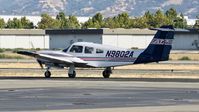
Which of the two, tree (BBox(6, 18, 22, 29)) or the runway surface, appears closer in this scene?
the runway surface

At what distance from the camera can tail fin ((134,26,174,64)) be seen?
145ft

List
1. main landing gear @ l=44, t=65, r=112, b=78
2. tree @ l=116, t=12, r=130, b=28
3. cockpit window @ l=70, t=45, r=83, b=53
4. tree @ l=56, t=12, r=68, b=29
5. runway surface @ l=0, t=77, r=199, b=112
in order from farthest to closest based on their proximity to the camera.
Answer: tree @ l=56, t=12, r=68, b=29, tree @ l=116, t=12, r=130, b=28, cockpit window @ l=70, t=45, r=83, b=53, main landing gear @ l=44, t=65, r=112, b=78, runway surface @ l=0, t=77, r=199, b=112

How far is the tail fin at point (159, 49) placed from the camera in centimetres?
4412

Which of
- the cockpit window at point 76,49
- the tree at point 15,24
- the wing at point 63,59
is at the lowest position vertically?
the wing at point 63,59

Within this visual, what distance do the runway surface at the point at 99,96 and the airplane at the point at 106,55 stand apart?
498 cm

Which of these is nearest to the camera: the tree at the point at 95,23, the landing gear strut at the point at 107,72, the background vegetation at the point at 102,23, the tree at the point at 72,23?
the landing gear strut at the point at 107,72

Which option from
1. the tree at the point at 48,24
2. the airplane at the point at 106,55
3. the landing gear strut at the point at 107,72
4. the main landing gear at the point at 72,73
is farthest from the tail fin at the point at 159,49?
the tree at the point at 48,24

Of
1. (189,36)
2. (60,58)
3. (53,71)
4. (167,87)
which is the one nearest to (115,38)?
(189,36)

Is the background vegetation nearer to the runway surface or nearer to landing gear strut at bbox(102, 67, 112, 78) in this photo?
landing gear strut at bbox(102, 67, 112, 78)

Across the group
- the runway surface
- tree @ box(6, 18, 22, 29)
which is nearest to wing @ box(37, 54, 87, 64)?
the runway surface

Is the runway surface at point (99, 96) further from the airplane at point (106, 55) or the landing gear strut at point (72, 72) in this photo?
the landing gear strut at point (72, 72)

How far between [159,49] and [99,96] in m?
15.6

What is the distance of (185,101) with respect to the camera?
27.2 m

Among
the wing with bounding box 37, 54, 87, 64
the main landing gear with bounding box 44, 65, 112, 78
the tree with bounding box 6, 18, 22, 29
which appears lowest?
the main landing gear with bounding box 44, 65, 112, 78
